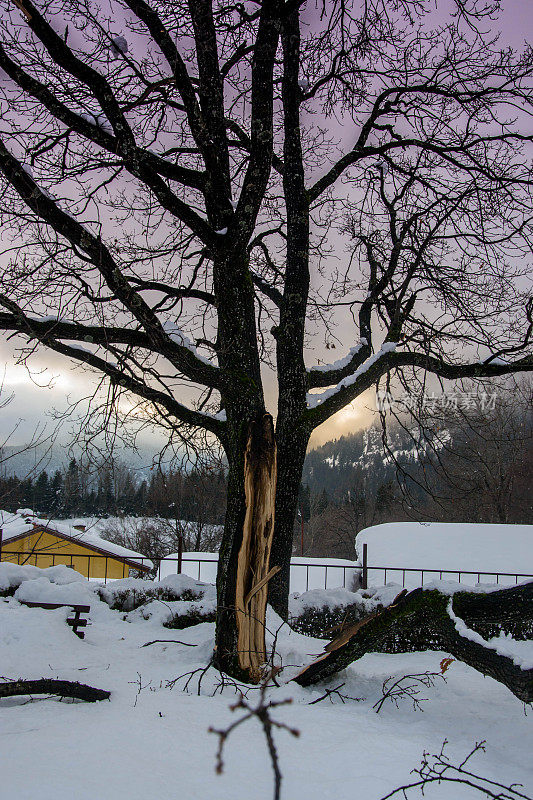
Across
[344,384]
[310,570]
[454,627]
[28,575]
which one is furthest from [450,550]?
[454,627]

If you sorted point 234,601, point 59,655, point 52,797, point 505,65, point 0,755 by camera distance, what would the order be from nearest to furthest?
point 52,797
point 0,755
point 234,601
point 59,655
point 505,65

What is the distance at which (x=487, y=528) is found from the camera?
1855cm

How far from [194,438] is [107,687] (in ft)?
9.01

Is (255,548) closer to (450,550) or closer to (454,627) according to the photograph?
(454,627)

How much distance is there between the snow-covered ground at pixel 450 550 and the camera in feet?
47.1

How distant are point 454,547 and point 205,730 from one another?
597 inches

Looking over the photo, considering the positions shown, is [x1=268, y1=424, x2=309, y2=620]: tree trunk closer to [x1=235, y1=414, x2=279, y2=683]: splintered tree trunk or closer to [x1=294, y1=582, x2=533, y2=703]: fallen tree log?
[x1=235, y1=414, x2=279, y2=683]: splintered tree trunk

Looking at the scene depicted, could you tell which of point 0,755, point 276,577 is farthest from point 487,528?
point 0,755

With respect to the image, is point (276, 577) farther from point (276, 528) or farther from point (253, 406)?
point (253, 406)

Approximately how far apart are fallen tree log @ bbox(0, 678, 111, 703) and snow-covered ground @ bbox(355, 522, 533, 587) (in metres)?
10.4

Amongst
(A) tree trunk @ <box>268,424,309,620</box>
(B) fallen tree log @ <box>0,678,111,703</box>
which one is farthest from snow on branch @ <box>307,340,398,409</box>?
(B) fallen tree log @ <box>0,678,111,703</box>

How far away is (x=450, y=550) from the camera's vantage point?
16.1m

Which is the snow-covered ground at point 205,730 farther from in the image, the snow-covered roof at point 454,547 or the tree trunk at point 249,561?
the snow-covered roof at point 454,547

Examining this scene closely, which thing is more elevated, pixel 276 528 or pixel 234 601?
pixel 276 528
